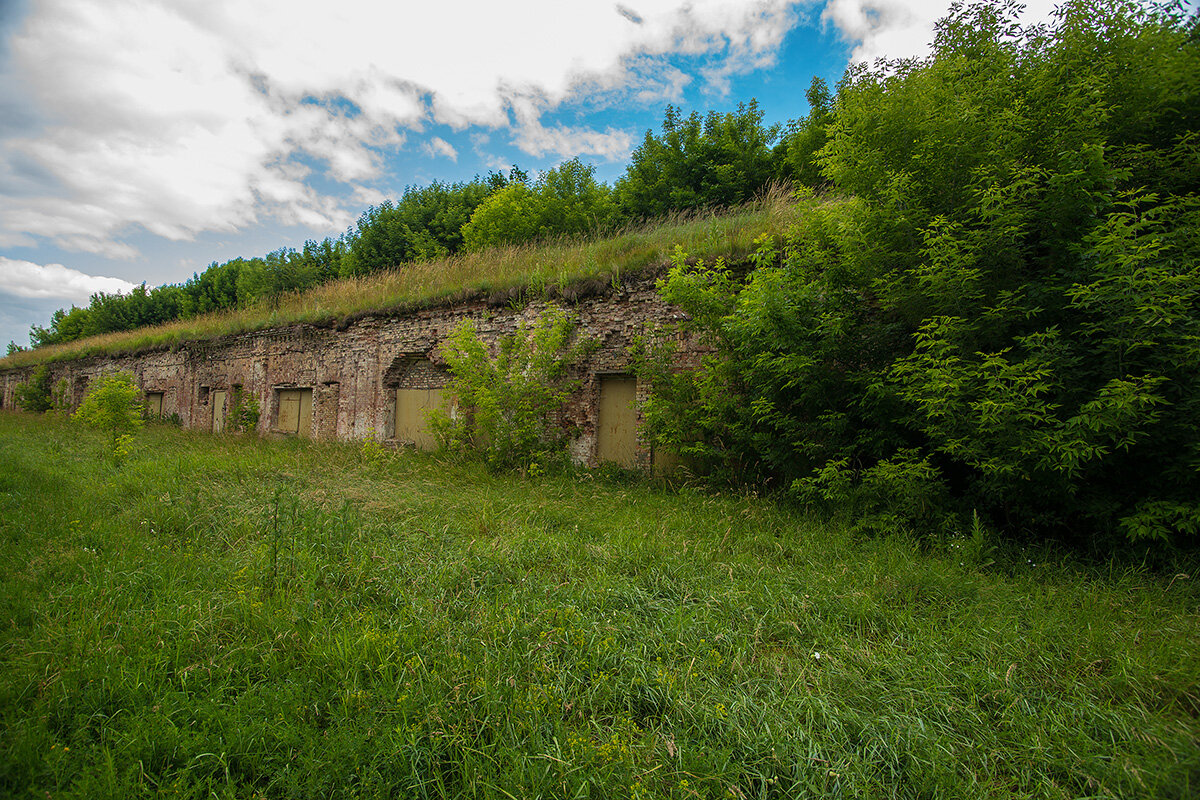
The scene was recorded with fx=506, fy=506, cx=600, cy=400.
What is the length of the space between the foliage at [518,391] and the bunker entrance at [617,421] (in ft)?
1.97

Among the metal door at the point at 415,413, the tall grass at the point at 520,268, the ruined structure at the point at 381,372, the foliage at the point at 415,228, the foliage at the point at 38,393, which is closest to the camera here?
the tall grass at the point at 520,268

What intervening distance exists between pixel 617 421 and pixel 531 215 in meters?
17.5

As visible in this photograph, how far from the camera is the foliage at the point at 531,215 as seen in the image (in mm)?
22906

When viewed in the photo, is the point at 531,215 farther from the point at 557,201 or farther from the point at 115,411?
the point at 115,411

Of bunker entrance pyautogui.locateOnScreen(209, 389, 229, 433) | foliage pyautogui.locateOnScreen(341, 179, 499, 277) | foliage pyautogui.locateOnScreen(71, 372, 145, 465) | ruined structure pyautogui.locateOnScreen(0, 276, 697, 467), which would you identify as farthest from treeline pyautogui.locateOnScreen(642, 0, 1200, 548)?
foliage pyautogui.locateOnScreen(341, 179, 499, 277)

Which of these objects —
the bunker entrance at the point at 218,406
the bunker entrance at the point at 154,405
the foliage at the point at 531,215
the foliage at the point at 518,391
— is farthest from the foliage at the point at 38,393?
the foliage at the point at 518,391

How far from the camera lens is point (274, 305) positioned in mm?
16641

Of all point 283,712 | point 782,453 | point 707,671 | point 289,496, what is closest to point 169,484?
point 289,496

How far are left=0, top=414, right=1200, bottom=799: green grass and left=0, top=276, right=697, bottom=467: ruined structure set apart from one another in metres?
4.03

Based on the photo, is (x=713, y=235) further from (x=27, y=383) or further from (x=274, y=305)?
(x=27, y=383)

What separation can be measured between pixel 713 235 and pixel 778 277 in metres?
2.58

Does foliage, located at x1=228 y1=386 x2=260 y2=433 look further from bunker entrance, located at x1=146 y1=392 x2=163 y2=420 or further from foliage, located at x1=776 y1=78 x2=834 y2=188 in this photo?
foliage, located at x1=776 y1=78 x2=834 y2=188

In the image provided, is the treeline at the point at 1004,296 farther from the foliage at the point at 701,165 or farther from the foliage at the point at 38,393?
the foliage at the point at 38,393

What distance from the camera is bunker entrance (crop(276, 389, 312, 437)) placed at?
13.4 m
